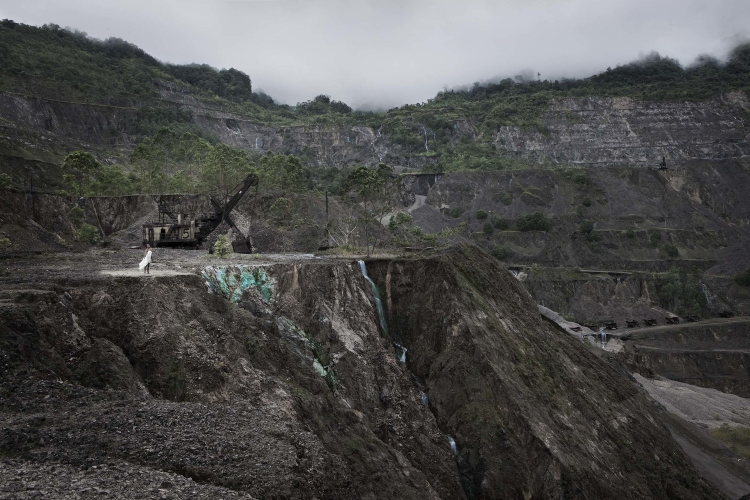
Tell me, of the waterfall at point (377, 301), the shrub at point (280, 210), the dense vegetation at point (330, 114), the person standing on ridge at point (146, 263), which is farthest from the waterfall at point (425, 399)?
the dense vegetation at point (330, 114)

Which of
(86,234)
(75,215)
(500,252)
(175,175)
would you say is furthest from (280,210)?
(500,252)

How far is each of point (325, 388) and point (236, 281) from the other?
6.63 m

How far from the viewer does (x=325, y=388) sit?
941 inches

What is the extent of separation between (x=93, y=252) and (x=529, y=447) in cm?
2695

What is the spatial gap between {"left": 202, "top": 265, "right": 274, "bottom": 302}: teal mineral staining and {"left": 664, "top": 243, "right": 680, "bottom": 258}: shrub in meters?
94.0

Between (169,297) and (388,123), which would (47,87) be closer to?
(388,123)

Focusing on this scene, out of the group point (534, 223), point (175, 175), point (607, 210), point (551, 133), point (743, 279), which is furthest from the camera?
point (551, 133)

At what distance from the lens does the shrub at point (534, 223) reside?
10988cm

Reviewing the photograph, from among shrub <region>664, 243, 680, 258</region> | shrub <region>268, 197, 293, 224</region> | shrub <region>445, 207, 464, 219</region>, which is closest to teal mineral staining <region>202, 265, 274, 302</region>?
shrub <region>268, 197, 293, 224</region>

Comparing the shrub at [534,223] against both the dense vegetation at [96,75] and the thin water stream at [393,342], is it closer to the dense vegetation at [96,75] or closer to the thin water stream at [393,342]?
the dense vegetation at [96,75]

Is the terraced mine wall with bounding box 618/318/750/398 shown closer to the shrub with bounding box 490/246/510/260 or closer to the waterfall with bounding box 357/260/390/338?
the shrub with bounding box 490/246/510/260

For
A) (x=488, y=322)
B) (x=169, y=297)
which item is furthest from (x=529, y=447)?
(x=169, y=297)

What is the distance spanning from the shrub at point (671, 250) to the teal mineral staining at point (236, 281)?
9402 cm

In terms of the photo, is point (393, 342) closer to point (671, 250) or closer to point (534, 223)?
point (534, 223)
